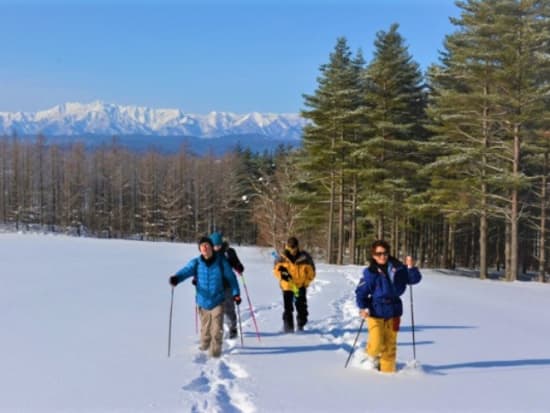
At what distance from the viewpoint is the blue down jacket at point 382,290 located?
21.0ft

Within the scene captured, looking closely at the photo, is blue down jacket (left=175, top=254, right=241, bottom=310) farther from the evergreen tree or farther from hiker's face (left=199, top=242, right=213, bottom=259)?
the evergreen tree

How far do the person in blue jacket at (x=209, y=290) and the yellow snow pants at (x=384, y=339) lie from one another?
2035 millimetres

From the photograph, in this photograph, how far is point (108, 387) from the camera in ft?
18.5

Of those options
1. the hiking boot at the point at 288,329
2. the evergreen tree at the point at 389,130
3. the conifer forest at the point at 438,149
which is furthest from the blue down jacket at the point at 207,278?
the evergreen tree at the point at 389,130

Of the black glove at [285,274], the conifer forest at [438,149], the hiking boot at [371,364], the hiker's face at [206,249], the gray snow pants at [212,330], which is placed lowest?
the hiking boot at [371,364]

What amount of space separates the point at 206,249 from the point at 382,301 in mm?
2433

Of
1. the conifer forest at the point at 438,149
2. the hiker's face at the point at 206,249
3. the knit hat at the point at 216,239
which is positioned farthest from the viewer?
the conifer forest at the point at 438,149

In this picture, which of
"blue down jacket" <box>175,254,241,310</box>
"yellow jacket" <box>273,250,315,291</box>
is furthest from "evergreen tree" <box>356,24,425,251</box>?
"blue down jacket" <box>175,254,241,310</box>

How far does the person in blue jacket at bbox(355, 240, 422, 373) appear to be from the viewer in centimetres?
641

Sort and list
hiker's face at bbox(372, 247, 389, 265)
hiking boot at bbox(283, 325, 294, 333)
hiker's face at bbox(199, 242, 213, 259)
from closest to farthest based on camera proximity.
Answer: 1. hiker's face at bbox(372, 247, 389, 265)
2. hiker's face at bbox(199, 242, 213, 259)
3. hiking boot at bbox(283, 325, 294, 333)

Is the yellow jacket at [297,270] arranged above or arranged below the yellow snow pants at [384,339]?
above

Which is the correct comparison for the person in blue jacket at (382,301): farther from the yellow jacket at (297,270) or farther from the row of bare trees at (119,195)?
the row of bare trees at (119,195)

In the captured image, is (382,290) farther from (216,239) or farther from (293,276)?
(216,239)

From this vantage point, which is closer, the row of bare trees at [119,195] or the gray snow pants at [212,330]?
the gray snow pants at [212,330]
